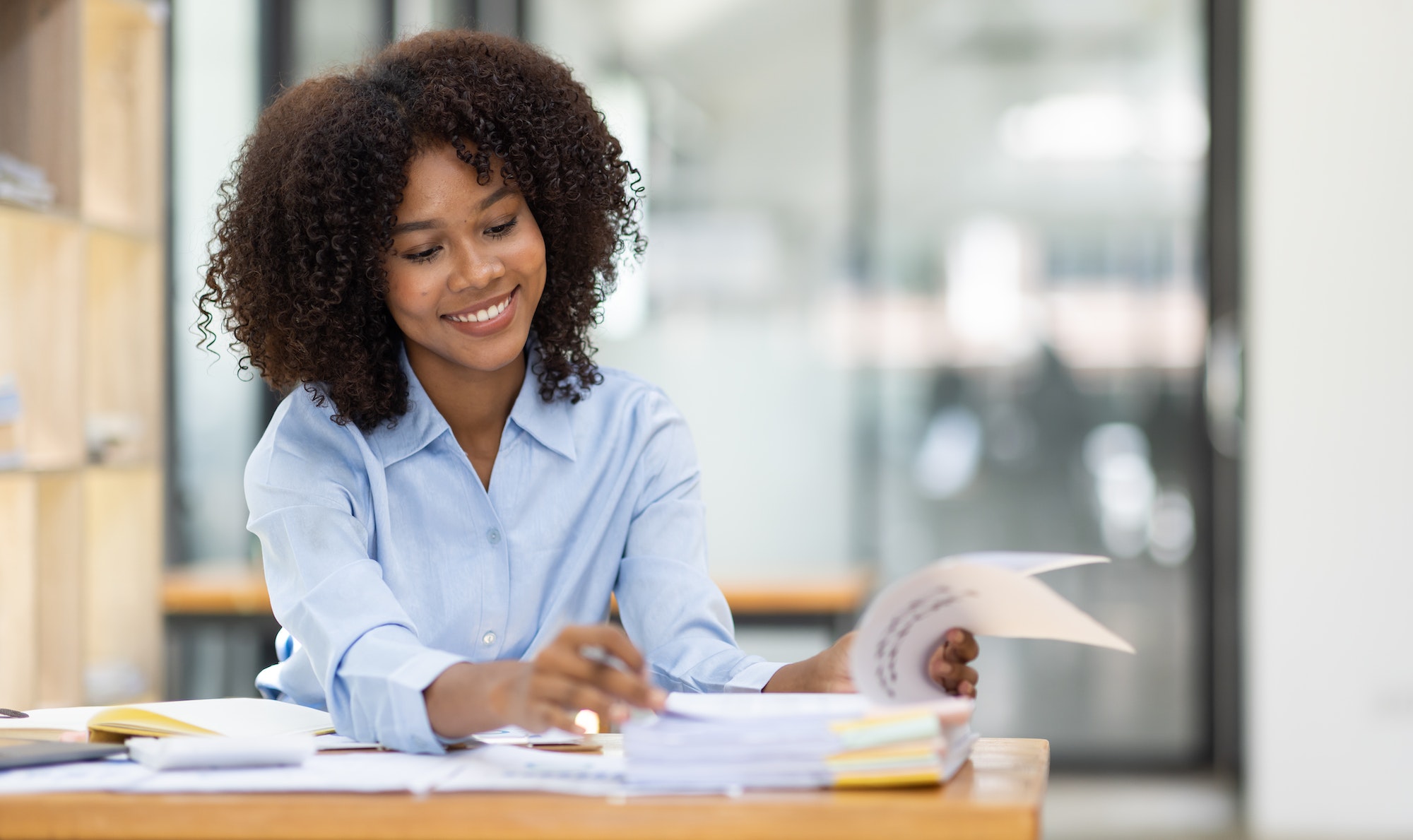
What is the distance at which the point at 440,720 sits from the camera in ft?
3.50

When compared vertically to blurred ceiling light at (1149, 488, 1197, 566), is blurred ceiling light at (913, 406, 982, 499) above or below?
above

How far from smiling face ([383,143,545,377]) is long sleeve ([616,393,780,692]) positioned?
22cm

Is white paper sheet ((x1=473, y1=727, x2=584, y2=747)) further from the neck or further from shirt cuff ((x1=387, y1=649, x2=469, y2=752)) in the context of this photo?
the neck

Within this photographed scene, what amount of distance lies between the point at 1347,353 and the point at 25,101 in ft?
9.98

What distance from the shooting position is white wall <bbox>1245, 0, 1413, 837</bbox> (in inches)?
133

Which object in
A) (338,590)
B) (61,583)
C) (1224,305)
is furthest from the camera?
(1224,305)

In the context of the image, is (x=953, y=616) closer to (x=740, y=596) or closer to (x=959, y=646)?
(x=959, y=646)

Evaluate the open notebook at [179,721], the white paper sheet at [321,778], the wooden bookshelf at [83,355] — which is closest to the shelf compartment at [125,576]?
the wooden bookshelf at [83,355]

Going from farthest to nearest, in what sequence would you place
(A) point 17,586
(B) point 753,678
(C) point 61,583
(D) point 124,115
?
(D) point 124,115 → (C) point 61,583 → (A) point 17,586 → (B) point 753,678

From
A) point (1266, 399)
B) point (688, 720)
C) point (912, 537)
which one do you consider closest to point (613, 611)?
point (912, 537)

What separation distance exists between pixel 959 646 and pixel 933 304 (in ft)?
9.46

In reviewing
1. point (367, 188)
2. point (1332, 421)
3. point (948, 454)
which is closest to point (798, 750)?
point (367, 188)

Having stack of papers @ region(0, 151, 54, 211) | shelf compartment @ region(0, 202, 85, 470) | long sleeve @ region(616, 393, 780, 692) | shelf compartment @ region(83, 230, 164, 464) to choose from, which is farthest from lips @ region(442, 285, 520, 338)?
shelf compartment @ region(83, 230, 164, 464)

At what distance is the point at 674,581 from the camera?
4.83ft
